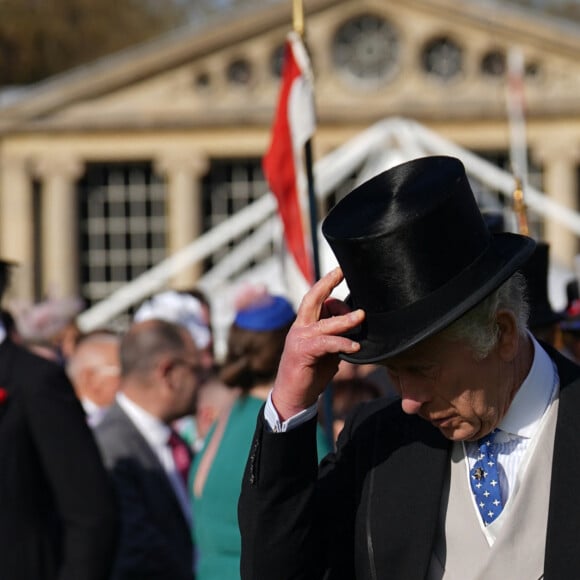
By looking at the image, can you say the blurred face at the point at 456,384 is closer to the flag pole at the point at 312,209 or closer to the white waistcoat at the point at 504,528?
the white waistcoat at the point at 504,528

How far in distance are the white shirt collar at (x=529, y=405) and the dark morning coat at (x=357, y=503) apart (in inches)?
1.5

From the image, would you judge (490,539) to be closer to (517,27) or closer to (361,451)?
(361,451)

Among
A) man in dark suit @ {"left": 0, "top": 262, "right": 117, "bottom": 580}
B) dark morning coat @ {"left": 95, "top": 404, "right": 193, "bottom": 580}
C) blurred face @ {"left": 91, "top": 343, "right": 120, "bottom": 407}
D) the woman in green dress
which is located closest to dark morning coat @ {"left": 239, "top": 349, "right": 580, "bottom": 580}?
man in dark suit @ {"left": 0, "top": 262, "right": 117, "bottom": 580}

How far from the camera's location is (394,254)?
8.48 ft

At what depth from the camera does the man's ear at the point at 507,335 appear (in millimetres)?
2689

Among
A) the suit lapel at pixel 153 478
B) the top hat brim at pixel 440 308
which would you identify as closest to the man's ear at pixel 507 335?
the top hat brim at pixel 440 308

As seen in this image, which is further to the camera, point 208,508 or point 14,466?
point 208,508

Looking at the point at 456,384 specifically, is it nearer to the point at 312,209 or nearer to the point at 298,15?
the point at 298,15

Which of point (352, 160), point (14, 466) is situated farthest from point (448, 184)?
point (352, 160)

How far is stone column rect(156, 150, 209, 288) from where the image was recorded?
3466cm

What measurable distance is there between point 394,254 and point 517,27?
110 ft

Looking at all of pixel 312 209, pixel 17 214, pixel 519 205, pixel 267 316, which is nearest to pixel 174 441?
pixel 267 316

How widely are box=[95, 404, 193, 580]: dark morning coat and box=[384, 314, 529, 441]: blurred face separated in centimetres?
272

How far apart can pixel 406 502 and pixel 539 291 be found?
2155 mm
